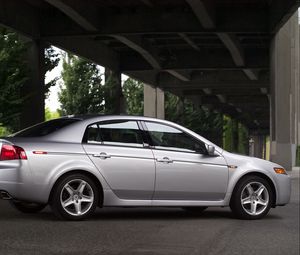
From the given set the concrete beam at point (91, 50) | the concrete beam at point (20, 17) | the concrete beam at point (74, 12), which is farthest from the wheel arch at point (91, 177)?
the concrete beam at point (91, 50)

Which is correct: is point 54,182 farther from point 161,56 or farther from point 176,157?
point 161,56

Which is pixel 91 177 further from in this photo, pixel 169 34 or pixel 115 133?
pixel 169 34

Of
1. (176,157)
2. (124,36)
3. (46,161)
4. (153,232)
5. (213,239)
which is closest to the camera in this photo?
(213,239)

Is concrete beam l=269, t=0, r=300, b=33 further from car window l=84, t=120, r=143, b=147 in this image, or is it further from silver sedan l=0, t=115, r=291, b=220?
car window l=84, t=120, r=143, b=147

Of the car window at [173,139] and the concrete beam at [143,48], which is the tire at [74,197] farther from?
the concrete beam at [143,48]

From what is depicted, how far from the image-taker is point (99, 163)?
359 inches

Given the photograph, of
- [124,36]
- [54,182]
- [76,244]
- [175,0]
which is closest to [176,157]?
[54,182]

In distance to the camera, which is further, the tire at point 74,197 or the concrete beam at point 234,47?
the concrete beam at point 234,47

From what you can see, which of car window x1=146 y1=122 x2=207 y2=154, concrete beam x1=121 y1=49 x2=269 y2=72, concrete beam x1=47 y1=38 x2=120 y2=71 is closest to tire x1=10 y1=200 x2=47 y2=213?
car window x1=146 y1=122 x2=207 y2=154

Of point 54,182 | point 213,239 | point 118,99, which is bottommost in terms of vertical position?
point 213,239

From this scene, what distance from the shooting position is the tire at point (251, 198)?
9.69 meters

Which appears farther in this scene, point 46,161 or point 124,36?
point 124,36

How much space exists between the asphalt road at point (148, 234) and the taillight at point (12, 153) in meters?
0.89

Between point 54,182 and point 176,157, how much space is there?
5.87ft
